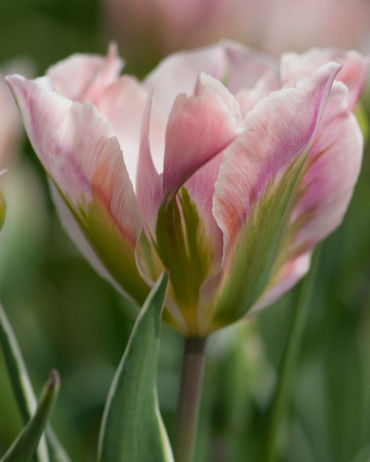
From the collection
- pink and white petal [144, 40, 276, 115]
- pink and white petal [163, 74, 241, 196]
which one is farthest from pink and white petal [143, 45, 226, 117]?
pink and white petal [163, 74, 241, 196]

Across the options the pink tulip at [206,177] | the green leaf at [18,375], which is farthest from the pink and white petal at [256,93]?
the green leaf at [18,375]

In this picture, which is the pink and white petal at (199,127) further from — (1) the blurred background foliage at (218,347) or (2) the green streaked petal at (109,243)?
(1) the blurred background foliage at (218,347)

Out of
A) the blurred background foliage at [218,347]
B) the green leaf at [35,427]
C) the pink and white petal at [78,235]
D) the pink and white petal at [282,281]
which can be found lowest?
the blurred background foliage at [218,347]

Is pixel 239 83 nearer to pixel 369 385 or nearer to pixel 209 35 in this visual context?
pixel 369 385

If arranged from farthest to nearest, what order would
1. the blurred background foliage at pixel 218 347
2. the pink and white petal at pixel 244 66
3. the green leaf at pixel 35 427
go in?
the blurred background foliage at pixel 218 347 → the pink and white petal at pixel 244 66 → the green leaf at pixel 35 427

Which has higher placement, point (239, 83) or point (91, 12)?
point (239, 83)

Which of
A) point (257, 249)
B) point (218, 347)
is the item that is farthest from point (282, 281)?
point (218, 347)

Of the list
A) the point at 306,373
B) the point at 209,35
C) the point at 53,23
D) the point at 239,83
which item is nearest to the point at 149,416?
the point at 239,83
